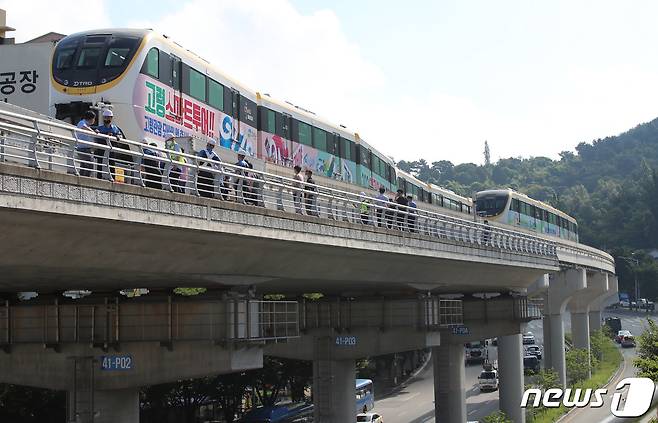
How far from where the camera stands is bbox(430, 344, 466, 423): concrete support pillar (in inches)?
1785

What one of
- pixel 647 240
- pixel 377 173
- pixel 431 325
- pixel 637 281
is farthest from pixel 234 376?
pixel 647 240

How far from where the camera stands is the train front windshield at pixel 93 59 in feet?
77.0

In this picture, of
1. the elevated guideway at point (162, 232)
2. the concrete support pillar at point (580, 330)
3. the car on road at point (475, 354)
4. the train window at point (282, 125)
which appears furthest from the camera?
the car on road at point (475, 354)

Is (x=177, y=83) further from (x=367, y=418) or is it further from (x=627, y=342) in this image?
(x=627, y=342)

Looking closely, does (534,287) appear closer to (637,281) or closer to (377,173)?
(377,173)

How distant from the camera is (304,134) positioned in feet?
115

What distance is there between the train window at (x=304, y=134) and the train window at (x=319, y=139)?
464 mm

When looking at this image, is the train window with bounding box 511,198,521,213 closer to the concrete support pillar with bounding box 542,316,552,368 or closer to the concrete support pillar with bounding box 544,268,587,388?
the concrete support pillar with bounding box 544,268,587,388

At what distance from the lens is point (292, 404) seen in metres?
58.0

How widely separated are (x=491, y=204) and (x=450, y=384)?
2323 cm

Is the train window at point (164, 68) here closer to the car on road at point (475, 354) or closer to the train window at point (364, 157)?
the train window at point (364, 157)

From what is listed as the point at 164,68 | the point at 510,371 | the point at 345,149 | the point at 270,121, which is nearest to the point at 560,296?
the point at 510,371

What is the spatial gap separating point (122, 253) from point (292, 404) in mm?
42160

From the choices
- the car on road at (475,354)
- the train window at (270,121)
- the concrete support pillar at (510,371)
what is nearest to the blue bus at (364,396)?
the concrete support pillar at (510,371)
